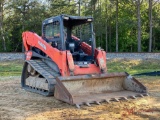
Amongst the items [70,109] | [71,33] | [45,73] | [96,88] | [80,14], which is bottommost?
[70,109]

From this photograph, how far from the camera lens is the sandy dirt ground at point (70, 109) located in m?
6.26

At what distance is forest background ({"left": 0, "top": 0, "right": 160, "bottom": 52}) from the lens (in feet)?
134

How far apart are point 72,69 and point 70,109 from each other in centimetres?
164

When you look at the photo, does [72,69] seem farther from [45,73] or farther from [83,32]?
[83,32]

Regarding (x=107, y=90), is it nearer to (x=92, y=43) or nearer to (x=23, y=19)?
(x=92, y=43)

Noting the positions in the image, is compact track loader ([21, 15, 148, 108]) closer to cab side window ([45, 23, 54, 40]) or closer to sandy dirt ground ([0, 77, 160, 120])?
cab side window ([45, 23, 54, 40])

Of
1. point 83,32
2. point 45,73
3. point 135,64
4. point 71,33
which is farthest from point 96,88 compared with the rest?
point 135,64

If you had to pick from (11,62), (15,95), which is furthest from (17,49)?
(15,95)

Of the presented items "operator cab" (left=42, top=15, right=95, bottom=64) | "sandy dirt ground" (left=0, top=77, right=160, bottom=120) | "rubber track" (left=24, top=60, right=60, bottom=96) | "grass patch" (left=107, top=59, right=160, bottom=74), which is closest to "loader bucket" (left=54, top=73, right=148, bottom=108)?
"sandy dirt ground" (left=0, top=77, right=160, bottom=120)

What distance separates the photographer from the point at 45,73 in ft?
28.9

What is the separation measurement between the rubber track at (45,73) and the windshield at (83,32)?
161 cm

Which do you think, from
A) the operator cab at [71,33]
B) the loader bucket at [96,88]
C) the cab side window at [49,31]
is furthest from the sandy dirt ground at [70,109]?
the cab side window at [49,31]

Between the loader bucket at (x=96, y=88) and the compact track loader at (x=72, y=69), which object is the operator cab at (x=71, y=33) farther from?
the loader bucket at (x=96, y=88)

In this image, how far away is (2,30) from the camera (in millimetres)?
41031
